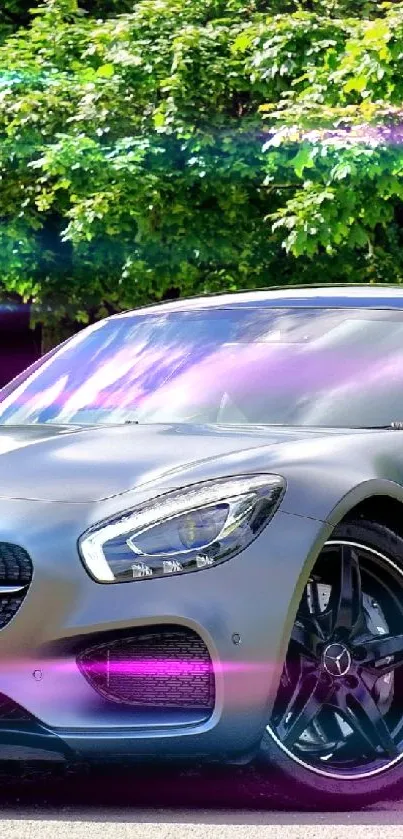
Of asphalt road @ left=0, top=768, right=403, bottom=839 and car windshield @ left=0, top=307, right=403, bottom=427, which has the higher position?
car windshield @ left=0, top=307, right=403, bottom=427

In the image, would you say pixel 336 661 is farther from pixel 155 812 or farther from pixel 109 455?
pixel 109 455

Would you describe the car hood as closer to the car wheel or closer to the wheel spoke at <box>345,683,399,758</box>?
the car wheel

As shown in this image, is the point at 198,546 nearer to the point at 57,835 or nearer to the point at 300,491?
the point at 300,491

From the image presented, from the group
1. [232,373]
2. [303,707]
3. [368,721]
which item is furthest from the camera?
[232,373]

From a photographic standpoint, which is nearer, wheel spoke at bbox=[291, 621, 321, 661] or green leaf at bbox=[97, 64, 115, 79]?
wheel spoke at bbox=[291, 621, 321, 661]

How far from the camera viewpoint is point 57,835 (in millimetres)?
3846

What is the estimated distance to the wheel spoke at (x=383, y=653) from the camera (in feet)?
14.2

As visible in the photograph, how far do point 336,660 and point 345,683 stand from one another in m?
0.07

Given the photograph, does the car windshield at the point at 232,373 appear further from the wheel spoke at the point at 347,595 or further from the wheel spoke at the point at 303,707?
the wheel spoke at the point at 303,707

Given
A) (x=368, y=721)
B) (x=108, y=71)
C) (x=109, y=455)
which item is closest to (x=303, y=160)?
(x=108, y=71)

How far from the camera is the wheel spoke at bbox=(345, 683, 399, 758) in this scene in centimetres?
428

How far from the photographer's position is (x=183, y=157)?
19766mm

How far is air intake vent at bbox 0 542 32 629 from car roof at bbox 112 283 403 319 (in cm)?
184

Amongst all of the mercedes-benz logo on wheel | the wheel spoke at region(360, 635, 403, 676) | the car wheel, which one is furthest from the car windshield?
the mercedes-benz logo on wheel
